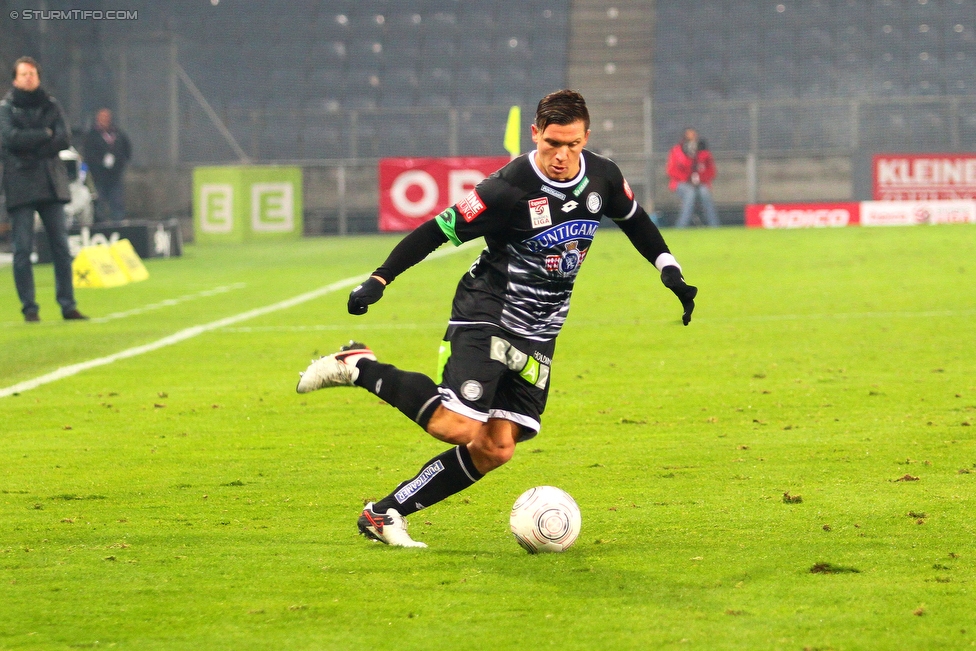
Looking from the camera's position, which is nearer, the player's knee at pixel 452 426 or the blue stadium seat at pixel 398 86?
the player's knee at pixel 452 426

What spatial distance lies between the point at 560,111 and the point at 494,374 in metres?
0.94

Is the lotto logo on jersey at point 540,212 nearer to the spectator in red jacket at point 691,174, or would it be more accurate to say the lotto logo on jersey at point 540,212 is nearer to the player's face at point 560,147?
the player's face at point 560,147

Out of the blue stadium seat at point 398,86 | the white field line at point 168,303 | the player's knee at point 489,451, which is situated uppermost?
the blue stadium seat at point 398,86

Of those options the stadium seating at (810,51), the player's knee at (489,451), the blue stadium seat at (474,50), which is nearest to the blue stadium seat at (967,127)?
the stadium seating at (810,51)

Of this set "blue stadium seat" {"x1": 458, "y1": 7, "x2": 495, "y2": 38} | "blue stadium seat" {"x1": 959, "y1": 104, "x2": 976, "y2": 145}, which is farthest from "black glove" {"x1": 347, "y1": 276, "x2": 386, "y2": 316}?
"blue stadium seat" {"x1": 458, "y1": 7, "x2": 495, "y2": 38}

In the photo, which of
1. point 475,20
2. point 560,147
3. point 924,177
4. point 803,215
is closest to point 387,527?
point 560,147

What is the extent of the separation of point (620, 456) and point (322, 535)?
6.42 ft

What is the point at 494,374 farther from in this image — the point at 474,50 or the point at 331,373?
the point at 474,50

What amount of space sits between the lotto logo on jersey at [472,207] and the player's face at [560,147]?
0.26 meters

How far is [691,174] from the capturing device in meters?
27.2

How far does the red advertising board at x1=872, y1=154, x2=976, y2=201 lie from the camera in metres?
27.8

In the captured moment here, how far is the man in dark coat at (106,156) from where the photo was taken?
979 inches

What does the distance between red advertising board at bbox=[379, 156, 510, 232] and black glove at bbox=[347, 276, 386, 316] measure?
23303 mm

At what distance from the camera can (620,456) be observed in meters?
6.43
